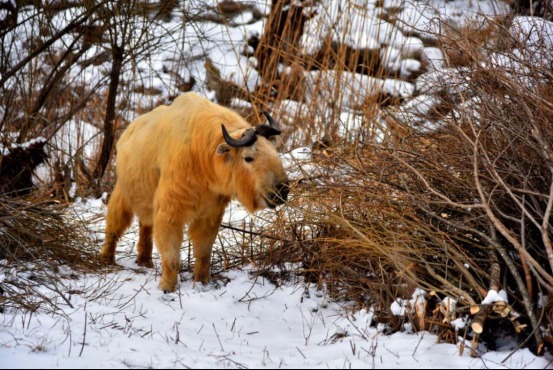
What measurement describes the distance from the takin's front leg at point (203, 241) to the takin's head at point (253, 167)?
0.45 m

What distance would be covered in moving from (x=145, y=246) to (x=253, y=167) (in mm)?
1588

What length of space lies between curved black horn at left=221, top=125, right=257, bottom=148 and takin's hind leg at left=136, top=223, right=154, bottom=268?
1548mm

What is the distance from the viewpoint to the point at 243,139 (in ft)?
14.8

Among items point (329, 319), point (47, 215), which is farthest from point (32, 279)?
point (329, 319)

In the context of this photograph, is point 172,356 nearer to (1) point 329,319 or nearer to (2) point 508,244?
(1) point 329,319

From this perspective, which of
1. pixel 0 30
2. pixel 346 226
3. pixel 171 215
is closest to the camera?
pixel 346 226

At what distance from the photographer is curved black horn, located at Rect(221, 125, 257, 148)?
14.7 feet

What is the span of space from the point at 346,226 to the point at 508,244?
3.42ft

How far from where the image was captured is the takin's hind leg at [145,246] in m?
5.62

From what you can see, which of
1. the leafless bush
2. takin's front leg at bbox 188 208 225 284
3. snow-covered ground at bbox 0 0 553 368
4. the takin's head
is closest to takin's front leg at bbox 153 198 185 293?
snow-covered ground at bbox 0 0 553 368

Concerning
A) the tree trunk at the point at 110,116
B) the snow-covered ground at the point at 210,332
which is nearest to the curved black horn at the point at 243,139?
the snow-covered ground at the point at 210,332

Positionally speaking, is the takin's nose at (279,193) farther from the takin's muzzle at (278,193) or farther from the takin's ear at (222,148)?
the takin's ear at (222,148)

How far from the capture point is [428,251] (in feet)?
13.4

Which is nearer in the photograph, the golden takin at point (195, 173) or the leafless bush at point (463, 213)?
the leafless bush at point (463, 213)
